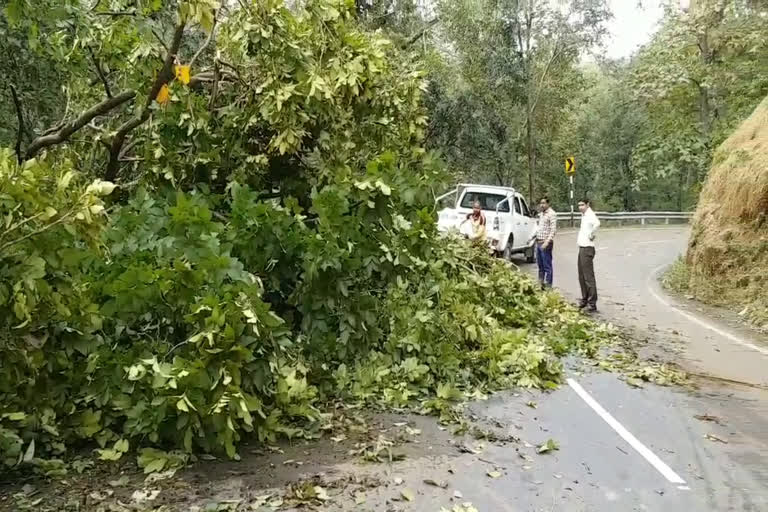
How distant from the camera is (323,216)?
6926 mm

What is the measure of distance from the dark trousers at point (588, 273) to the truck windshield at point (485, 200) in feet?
19.0

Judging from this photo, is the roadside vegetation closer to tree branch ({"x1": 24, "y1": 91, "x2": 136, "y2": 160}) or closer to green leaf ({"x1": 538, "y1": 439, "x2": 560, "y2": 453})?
green leaf ({"x1": 538, "y1": 439, "x2": 560, "y2": 453})

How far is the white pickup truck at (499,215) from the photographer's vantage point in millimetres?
17312

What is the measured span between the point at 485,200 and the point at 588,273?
6.35m

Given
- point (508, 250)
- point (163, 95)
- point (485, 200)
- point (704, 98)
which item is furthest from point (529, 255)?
point (704, 98)

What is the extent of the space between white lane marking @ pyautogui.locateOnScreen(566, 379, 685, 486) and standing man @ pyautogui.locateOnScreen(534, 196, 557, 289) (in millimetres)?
5770

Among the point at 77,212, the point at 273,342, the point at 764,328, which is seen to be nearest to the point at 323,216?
the point at 273,342

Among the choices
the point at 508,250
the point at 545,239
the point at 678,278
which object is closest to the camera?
the point at 545,239

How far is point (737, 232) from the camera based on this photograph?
14867 millimetres

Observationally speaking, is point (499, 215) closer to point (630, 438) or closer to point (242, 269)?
point (630, 438)

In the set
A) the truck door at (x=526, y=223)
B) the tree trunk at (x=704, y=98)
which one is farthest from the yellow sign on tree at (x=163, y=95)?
the tree trunk at (x=704, y=98)

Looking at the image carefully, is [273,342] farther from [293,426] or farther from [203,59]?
[203,59]

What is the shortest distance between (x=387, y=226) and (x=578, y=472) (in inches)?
121

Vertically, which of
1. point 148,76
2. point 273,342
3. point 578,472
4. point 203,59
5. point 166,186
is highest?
point 203,59
